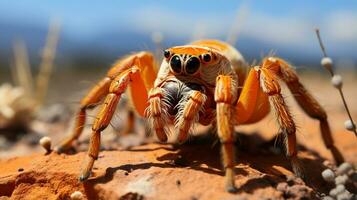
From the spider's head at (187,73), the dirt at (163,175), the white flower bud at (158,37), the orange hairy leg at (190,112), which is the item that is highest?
the white flower bud at (158,37)

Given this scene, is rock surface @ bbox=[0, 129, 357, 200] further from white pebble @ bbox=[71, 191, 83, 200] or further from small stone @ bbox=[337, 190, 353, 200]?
small stone @ bbox=[337, 190, 353, 200]

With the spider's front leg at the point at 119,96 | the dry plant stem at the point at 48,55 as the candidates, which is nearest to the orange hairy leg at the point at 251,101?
the spider's front leg at the point at 119,96

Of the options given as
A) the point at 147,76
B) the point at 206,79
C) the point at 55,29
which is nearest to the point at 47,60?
the point at 55,29

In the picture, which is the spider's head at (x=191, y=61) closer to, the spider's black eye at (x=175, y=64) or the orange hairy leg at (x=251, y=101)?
the spider's black eye at (x=175, y=64)

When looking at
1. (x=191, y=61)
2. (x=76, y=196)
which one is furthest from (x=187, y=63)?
(x=76, y=196)

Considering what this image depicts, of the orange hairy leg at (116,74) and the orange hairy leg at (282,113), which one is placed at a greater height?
the orange hairy leg at (116,74)

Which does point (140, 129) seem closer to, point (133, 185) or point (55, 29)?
point (55, 29)

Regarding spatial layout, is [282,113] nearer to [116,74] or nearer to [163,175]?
[163,175]
